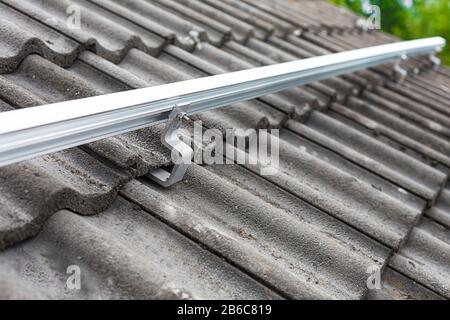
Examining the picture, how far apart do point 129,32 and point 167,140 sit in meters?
0.97

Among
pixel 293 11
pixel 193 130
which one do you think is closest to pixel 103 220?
pixel 193 130

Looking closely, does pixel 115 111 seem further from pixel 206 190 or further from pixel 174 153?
pixel 206 190

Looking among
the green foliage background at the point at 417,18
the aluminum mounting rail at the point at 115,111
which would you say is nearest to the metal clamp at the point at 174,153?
the aluminum mounting rail at the point at 115,111

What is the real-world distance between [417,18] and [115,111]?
18.0 metres

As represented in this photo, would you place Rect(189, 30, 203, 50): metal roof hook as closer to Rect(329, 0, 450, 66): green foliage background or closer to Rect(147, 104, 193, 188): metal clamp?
Rect(147, 104, 193, 188): metal clamp

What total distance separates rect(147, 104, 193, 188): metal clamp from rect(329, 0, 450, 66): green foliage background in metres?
16.7

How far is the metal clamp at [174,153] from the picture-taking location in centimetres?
166

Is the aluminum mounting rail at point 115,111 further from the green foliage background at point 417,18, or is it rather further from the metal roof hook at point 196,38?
the green foliage background at point 417,18

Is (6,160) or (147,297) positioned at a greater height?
(6,160)

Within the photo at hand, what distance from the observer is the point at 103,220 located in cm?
144

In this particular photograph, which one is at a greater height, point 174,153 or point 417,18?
point 417,18

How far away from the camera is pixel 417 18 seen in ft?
56.9

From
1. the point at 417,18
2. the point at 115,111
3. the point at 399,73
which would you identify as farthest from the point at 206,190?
the point at 417,18

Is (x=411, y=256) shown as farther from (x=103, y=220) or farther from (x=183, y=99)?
(x=103, y=220)
